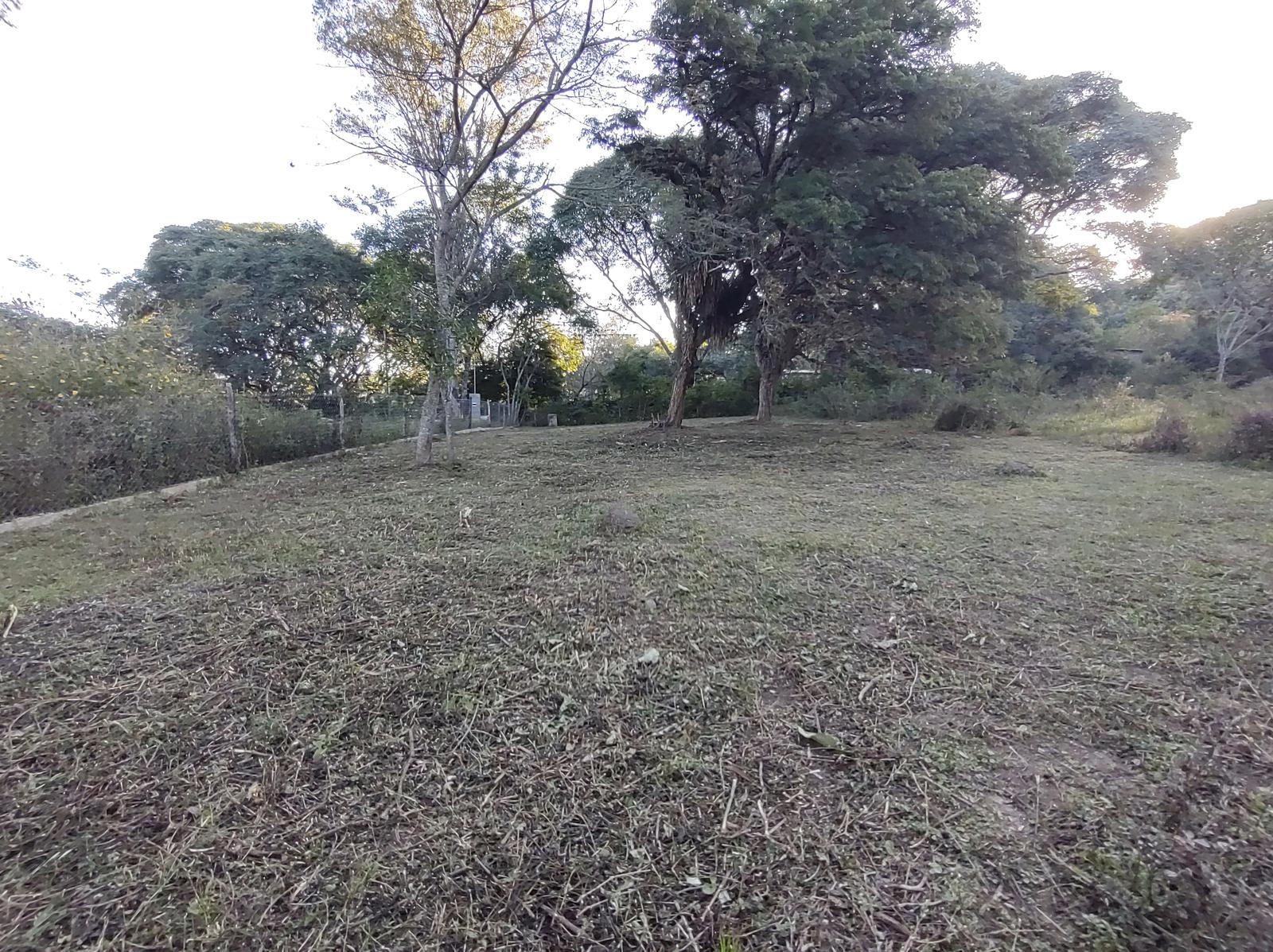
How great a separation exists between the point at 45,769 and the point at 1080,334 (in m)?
22.6

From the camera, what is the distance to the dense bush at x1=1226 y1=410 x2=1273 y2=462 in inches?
236

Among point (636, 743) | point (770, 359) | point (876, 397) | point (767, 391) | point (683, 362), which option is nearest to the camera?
point (636, 743)

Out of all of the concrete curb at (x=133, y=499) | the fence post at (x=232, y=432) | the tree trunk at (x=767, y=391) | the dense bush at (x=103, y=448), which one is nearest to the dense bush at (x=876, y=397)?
the tree trunk at (x=767, y=391)

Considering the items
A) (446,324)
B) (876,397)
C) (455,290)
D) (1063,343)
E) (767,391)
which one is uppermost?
(1063,343)

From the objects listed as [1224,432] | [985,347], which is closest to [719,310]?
[985,347]

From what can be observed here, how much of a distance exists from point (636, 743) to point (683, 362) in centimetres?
956

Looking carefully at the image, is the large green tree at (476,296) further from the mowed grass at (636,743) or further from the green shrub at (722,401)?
the green shrub at (722,401)

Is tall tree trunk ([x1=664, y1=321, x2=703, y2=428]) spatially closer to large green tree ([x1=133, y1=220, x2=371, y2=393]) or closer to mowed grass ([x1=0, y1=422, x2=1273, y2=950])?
large green tree ([x1=133, y1=220, x2=371, y2=393])

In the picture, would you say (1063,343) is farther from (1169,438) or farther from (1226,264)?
(1169,438)

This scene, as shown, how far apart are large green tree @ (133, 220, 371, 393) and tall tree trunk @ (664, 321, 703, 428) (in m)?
6.22

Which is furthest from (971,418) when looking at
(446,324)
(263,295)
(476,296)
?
(263,295)

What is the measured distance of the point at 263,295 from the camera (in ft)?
40.8

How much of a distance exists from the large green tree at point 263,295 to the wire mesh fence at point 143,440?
495cm

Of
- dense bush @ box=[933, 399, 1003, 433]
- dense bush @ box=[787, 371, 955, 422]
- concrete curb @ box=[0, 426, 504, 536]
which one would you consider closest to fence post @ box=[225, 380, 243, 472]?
concrete curb @ box=[0, 426, 504, 536]
